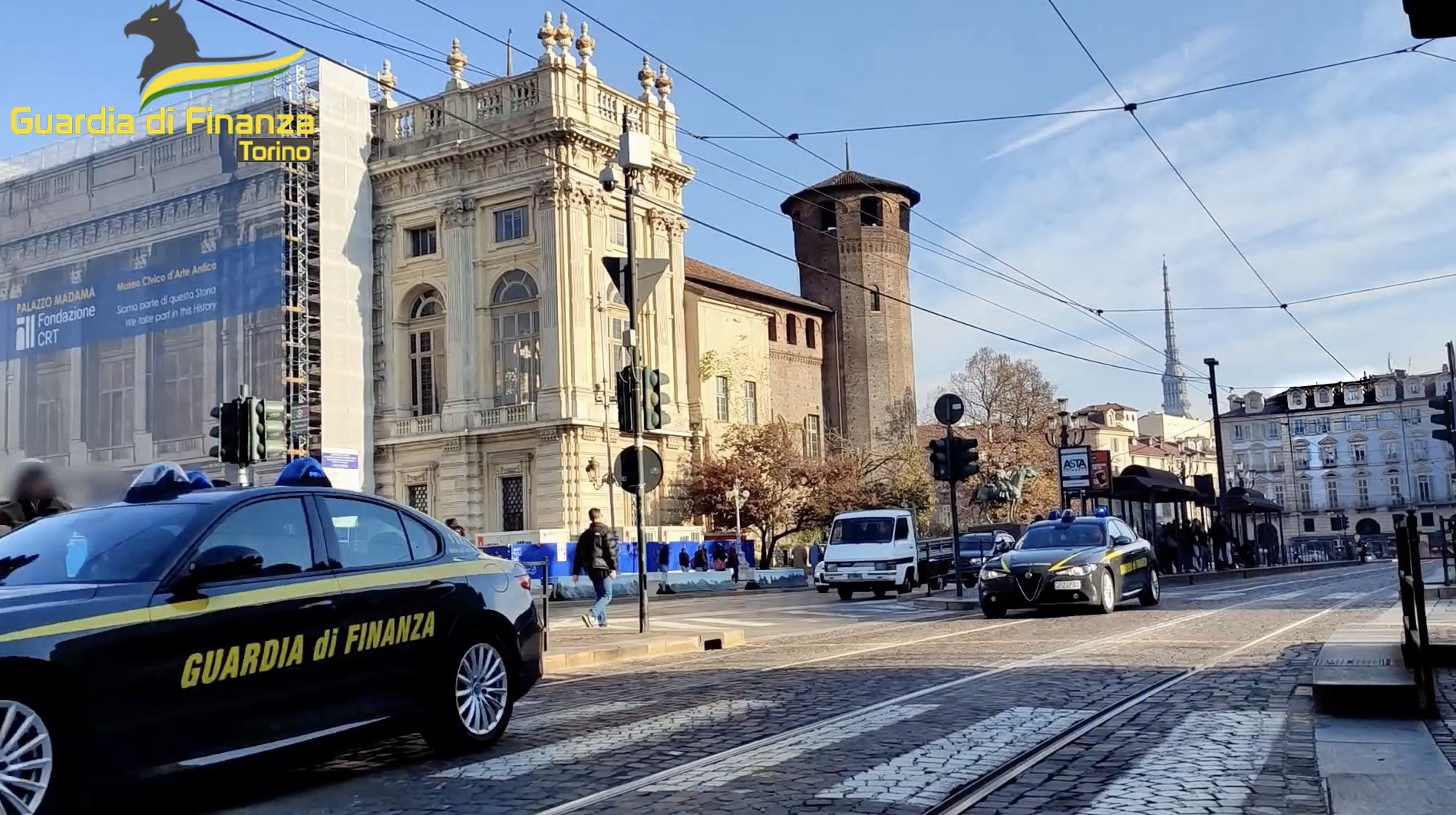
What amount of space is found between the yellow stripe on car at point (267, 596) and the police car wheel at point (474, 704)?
0.43 m

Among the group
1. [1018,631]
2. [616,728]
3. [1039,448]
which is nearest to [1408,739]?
[616,728]

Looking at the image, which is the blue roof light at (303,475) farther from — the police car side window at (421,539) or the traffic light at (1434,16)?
the traffic light at (1434,16)

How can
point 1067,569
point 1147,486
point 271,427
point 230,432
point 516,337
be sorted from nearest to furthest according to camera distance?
point 230,432, point 271,427, point 1067,569, point 1147,486, point 516,337

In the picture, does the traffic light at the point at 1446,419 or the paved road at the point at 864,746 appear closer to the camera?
the paved road at the point at 864,746

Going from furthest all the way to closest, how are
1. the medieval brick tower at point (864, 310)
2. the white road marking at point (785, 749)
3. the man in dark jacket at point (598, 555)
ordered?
the medieval brick tower at point (864, 310), the man in dark jacket at point (598, 555), the white road marking at point (785, 749)

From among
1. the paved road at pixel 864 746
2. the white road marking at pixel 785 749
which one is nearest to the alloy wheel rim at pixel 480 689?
the paved road at pixel 864 746

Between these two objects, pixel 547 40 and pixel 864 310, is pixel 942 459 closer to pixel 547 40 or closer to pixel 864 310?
pixel 547 40

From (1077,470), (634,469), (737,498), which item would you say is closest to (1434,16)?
(634,469)

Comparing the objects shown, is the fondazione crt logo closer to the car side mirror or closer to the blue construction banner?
the blue construction banner

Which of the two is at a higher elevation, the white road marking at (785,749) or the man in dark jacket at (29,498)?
the man in dark jacket at (29,498)

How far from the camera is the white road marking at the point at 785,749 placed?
5977mm

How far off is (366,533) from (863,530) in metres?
23.8

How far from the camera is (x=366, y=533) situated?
22.2ft

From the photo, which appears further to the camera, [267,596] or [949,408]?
[949,408]
